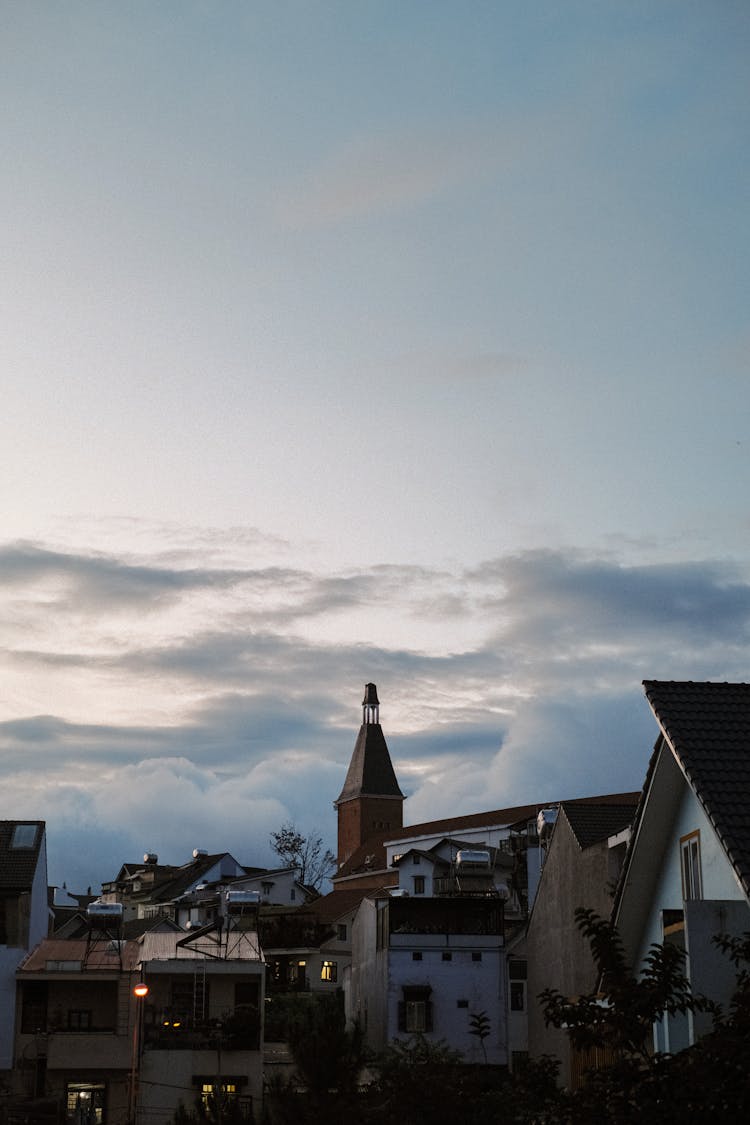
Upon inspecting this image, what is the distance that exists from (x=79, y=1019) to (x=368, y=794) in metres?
96.7

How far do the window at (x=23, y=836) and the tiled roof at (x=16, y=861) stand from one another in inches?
3.2

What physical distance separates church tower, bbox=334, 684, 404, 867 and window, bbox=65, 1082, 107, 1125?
94.6m

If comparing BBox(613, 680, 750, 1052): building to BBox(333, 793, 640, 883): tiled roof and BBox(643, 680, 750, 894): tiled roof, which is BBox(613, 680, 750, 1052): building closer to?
BBox(643, 680, 750, 894): tiled roof

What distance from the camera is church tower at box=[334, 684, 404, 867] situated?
462 ft

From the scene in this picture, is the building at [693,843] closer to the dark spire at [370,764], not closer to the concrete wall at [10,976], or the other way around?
the concrete wall at [10,976]

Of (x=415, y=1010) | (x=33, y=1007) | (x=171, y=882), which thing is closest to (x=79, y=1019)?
(x=33, y=1007)

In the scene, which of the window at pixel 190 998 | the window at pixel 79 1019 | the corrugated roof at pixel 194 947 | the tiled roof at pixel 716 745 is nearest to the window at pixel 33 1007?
the window at pixel 79 1019

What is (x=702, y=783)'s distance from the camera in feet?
49.1

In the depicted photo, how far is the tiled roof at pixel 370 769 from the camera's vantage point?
470 ft

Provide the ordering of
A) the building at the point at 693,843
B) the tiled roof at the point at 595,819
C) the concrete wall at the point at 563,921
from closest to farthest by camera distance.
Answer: the building at the point at 693,843
the concrete wall at the point at 563,921
the tiled roof at the point at 595,819

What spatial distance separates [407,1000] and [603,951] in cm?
3993

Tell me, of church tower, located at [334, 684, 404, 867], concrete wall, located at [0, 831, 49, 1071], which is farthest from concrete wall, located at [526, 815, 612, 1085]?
church tower, located at [334, 684, 404, 867]

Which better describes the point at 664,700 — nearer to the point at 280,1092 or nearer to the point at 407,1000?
the point at 280,1092

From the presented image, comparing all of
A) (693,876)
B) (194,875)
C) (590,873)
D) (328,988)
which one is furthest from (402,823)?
(693,876)
